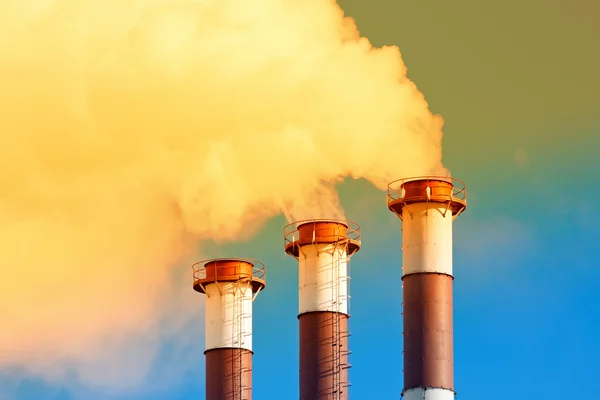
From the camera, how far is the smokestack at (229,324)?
280 ft

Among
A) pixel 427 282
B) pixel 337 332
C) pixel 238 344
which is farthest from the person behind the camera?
pixel 238 344

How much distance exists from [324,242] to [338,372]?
635 centimetres

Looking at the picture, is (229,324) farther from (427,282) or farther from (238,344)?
(427,282)

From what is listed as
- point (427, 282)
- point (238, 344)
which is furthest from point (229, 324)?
point (427, 282)

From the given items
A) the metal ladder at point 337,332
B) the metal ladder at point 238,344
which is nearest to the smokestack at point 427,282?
the metal ladder at point 337,332

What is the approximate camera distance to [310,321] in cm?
8000

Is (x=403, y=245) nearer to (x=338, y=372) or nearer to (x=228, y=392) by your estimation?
(x=338, y=372)

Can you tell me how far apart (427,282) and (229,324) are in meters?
16.7

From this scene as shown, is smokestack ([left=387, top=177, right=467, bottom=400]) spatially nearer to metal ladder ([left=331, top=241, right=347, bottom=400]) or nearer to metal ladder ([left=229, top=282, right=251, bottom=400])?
metal ladder ([left=331, top=241, right=347, bottom=400])

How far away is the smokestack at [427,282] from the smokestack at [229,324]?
14.4m

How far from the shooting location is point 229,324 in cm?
8612

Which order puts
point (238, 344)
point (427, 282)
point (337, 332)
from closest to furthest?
point (427, 282) → point (337, 332) → point (238, 344)

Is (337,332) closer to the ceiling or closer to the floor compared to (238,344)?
closer to the floor

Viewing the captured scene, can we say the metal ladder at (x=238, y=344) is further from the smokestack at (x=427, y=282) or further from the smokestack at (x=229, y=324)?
the smokestack at (x=427, y=282)
